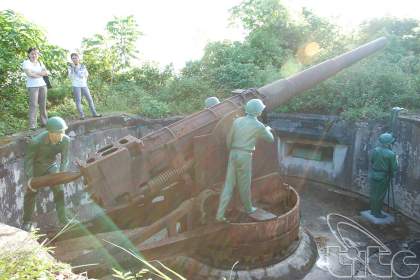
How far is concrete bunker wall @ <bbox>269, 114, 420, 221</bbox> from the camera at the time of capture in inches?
300

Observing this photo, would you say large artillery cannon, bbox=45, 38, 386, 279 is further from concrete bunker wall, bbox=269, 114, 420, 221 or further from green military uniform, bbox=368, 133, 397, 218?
concrete bunker wall, bbox=269, 114, 420, 221

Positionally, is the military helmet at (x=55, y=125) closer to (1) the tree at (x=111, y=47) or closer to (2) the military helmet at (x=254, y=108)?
(2) the military helmet at (x=254, y=108)

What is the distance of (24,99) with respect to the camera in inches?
350

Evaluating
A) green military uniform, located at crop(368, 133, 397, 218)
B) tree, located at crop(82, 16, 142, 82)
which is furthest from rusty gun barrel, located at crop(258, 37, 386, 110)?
tree, located at crop(82, 16, 142, 82)

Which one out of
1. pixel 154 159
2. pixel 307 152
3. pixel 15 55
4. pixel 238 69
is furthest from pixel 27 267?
pixel 238 69

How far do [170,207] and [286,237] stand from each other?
5.92ft

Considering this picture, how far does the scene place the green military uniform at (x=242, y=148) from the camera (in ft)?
16.4

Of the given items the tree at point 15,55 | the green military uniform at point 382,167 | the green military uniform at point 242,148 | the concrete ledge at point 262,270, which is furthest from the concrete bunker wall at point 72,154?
the green military uniform at point 382,167

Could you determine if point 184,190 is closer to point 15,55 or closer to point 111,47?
point 15,55

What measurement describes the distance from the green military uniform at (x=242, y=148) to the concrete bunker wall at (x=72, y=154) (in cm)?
244

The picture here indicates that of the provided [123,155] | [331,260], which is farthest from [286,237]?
[123,155]

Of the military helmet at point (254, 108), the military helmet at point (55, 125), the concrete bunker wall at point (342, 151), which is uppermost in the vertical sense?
the military helmet at point (254, 108)

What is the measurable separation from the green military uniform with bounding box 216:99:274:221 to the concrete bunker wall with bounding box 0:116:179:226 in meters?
2.44

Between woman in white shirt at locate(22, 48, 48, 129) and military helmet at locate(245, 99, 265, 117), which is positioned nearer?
military helmet at locate(245, 99, 265, 117)
